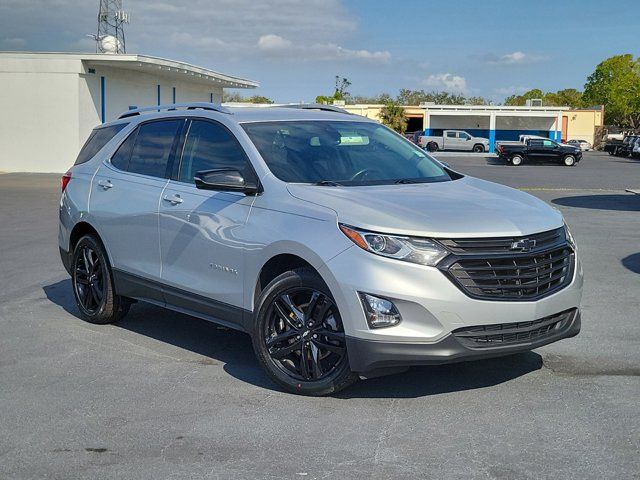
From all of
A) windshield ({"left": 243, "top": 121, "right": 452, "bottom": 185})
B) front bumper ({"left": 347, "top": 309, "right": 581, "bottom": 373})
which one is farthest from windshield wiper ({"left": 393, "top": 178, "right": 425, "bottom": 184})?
front bumper ({"left": 347, "top": 309, "right": 581, "bottom": 373})

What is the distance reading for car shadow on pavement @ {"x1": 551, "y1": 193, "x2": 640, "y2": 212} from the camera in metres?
19.4

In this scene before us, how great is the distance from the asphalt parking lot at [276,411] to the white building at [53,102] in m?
24.2

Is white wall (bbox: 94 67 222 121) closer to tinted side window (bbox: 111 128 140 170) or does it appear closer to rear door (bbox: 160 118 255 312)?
tinted side window (bbox: 111 128 140 170)

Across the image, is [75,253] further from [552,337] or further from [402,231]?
[552,337]

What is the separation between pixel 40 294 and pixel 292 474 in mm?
5584

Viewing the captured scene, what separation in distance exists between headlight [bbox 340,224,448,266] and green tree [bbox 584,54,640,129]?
102159mm

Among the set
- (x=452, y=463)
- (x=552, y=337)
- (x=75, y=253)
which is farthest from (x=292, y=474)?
(x=75, y=253)

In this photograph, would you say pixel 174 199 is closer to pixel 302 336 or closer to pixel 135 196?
pixel 135 196

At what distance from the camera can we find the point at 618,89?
102 metres

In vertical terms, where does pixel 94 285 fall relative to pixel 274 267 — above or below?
below

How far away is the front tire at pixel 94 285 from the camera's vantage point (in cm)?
740

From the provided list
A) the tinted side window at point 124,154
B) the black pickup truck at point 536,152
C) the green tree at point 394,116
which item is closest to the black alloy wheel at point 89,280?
the tinted side window at point 124,154

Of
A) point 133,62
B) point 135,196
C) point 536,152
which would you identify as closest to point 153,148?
point 135,196

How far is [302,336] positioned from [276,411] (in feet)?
1.64
